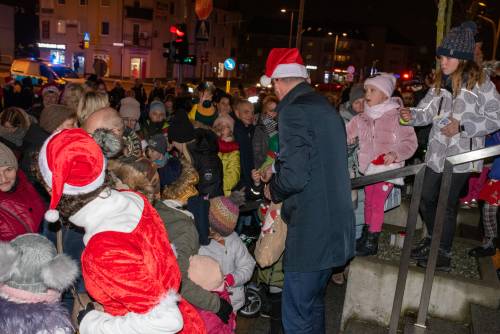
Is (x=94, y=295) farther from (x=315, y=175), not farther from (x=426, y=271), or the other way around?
(x=426, y=271)

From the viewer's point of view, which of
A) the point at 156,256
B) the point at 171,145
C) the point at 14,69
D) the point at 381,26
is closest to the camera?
the point at 156,256

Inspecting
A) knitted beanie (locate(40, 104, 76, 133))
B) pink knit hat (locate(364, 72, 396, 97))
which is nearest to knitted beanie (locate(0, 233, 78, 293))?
knitted beanie (locate(40, 104, 76, 133))

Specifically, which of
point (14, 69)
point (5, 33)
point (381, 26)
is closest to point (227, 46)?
point (5, 33)

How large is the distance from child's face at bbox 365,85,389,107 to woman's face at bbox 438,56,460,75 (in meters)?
0.72

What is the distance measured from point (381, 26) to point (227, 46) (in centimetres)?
3806

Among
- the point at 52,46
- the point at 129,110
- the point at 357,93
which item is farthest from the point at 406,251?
the point at 52,46

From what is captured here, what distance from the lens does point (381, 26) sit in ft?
306

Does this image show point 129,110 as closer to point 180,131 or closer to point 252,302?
point 180,131

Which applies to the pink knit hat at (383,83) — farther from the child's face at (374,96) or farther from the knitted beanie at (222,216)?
the knitted beanie at (222,216)

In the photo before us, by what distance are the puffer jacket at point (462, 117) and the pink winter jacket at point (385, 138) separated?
1.22 ft

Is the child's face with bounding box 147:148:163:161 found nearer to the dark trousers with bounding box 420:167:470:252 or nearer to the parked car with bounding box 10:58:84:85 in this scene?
the dark trousers with bounding box 420:167:470:252

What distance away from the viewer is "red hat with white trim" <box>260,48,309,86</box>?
347 cm

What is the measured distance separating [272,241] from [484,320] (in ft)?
5.78

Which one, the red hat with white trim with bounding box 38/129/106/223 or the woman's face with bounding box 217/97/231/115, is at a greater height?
the red hat with white trim with bounding box 38/129/106/223
